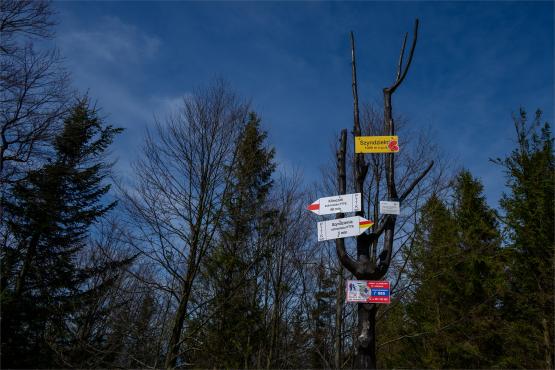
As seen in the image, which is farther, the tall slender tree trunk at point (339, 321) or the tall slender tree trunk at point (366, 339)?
the tall slender tree trunk at point (339, 321)

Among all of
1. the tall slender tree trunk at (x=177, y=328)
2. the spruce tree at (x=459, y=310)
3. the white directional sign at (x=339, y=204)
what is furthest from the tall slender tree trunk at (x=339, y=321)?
the spruce tree at (x=459, y=310)

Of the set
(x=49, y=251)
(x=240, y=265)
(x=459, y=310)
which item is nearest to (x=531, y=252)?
(x=459, y=310)

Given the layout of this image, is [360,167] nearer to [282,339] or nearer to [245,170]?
[245,170]

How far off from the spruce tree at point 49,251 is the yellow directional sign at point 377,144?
10472 mm

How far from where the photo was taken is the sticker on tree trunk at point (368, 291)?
14.1 ft

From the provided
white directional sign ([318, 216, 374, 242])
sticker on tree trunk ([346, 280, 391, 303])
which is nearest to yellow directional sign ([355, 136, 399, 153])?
white directional sign ([318, 216, 374, 242])

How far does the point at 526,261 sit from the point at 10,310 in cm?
1708

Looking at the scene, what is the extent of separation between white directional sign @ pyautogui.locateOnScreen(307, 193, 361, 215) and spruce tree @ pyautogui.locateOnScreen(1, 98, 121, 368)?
10.4 meters

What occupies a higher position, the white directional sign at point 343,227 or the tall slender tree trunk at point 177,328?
the white directional sign at point 343,227

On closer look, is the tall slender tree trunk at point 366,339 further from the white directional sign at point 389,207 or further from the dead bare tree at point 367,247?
the white directional sign at point 389,207

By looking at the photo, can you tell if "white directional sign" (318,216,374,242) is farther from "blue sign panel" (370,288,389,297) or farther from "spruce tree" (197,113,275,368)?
"spruce tree" (197,113,275,368)

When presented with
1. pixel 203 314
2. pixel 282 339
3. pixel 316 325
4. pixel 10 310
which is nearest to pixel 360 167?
pixel 203 314

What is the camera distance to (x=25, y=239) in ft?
48.3

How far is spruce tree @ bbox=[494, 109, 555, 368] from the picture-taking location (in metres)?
10.5
